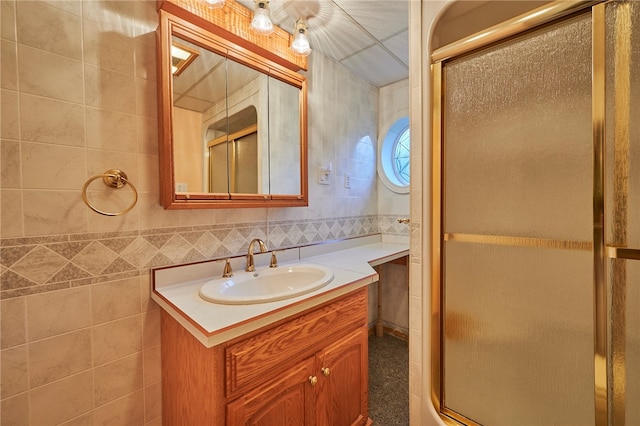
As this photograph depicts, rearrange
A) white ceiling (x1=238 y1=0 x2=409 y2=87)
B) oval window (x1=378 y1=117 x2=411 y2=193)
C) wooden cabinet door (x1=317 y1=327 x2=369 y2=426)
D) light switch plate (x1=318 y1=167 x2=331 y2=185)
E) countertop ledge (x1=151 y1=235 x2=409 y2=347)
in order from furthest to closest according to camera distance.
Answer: oval window (x1=378 y1=117 x2=411 y2=193) < light switch plate (x1=318 y1=167 x2=331 y2=185) < white ceiling (x1=238 y1=0 x2=409 y2=87) < wooden cabinet door (x1=317 y1=327 x2=369 y2=426) < countertop ledge (x1=151 y1=235 x2=409 y2=347)

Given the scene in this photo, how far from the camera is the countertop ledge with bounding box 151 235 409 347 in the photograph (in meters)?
0.77

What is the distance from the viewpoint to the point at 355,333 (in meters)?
1.21

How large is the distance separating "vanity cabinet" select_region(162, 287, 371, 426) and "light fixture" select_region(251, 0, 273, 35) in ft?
4.40

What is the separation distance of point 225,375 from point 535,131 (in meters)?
1.20

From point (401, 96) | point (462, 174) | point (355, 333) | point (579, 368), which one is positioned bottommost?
point (355, 333)

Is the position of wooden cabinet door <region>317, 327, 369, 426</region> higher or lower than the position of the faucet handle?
lower

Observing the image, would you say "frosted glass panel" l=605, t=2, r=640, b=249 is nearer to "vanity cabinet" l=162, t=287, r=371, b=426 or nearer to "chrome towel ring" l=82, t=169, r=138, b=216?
"vanity cabinet" l=162, t=287, r=371, b=426

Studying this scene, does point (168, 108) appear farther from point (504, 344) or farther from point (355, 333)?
point (504, 344)

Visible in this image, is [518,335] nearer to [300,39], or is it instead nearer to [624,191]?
[624,191]

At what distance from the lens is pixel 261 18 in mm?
1245

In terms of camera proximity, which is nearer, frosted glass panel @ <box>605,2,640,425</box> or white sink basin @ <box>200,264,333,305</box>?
frosted glass panel @ <box>605,2,640,425</box>

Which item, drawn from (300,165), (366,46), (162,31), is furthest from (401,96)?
(162,31)

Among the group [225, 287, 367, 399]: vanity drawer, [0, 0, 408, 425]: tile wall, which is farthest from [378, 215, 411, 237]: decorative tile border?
[0, 0, 408, 425]: tile wall

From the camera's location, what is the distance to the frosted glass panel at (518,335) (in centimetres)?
74
